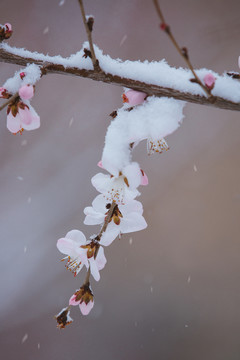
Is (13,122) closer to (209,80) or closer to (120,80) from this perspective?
(120,80)

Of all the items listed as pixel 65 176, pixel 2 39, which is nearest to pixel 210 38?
pixel 65 176

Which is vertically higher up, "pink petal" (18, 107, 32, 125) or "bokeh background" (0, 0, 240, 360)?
"bokeh background" (0, 0, 240, 360)

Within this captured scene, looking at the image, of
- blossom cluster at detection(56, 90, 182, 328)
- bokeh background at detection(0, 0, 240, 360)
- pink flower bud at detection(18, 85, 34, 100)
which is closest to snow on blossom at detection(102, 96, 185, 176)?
blossom cluster at detection(56, 90, 182, 328)

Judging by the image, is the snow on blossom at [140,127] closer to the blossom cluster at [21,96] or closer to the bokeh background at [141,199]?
the blossom cluster at [21,96]

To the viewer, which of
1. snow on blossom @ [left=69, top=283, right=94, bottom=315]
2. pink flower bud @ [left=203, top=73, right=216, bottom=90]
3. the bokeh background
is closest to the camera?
pink flower bud @ [left=203, top=73, right=216, bottom=90]

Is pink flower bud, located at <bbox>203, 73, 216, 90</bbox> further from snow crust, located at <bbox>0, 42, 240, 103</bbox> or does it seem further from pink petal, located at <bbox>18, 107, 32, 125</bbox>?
pink petal, located at <bbox>18, 107, 32, 125</bbox>

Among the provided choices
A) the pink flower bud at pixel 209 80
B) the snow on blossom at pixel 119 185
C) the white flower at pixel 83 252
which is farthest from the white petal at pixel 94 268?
the pink flower bud at pixel 209 80
